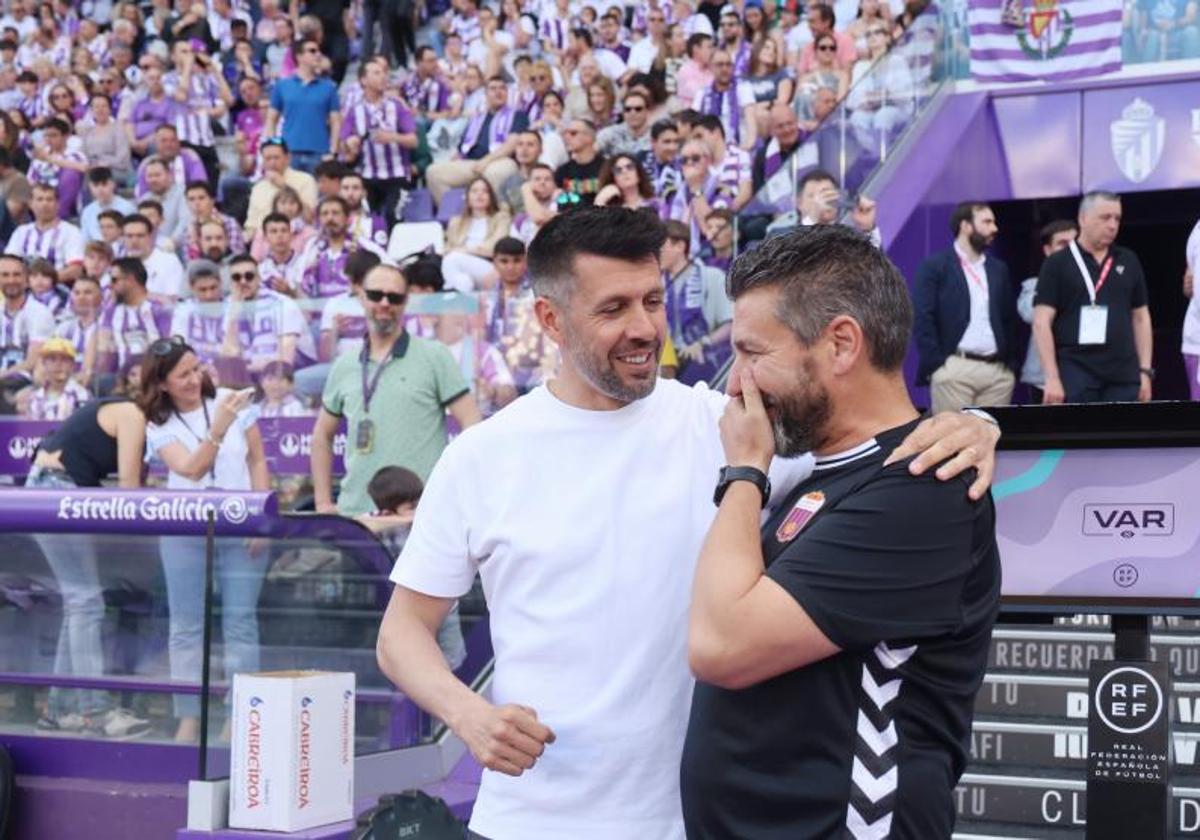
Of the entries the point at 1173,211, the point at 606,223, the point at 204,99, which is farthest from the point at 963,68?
the point at 606,223

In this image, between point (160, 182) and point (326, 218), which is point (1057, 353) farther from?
point (160, 182)

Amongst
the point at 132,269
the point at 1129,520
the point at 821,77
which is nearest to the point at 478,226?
the point at 132,269

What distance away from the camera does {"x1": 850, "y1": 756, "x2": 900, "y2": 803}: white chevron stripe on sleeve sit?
8.08ft

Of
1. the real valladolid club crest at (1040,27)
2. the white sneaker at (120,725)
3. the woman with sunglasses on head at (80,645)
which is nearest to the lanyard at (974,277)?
the real valladolid club crest at (1040,27)

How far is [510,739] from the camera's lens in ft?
Answer: 8.70

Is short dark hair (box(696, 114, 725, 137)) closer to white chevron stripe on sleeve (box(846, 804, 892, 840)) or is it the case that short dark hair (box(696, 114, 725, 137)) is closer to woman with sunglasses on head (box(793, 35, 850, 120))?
woman with sunglasses on head (box(793, 35, 850, 120))

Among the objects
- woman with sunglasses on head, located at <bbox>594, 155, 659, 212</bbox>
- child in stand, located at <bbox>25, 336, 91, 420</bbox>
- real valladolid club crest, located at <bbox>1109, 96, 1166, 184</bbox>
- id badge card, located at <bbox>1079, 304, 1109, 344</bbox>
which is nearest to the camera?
id badge card, located at <bbox>1079, 304, 1109, 344</bbox>

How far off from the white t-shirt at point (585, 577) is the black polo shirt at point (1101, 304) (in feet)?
23.0

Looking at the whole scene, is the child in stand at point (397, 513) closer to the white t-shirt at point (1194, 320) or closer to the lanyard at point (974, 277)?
the lanyard at point (974, 277)

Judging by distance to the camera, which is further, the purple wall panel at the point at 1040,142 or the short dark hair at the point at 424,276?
the purple wall panel at the point at 1040,142

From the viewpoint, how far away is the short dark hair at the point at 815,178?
10.5 meters

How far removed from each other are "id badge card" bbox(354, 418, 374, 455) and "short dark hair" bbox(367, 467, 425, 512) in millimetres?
396

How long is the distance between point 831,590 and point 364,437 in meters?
5.41

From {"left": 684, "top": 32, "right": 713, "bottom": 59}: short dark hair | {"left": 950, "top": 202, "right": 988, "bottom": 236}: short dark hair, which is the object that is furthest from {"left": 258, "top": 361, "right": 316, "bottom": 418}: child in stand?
{"left": 684, "top": 32, "right": 713, "bottom": 59}: short dark hair
